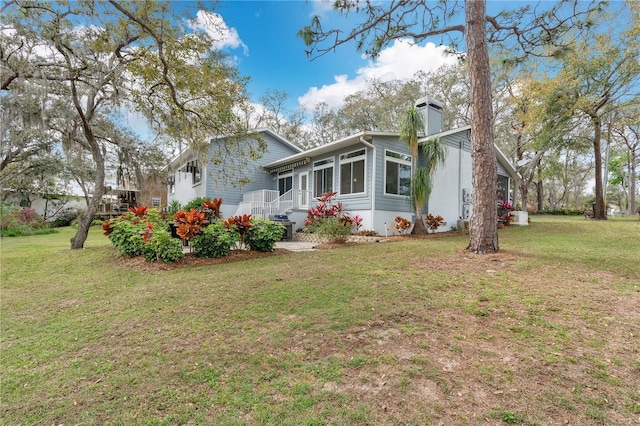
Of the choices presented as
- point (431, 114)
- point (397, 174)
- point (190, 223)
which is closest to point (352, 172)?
point (397, 174)

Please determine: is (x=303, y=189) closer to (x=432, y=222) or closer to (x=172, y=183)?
(x=432, y=222)

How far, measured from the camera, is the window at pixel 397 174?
11086 millimetres

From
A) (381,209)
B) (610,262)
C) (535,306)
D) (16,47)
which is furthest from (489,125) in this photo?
(16,47)

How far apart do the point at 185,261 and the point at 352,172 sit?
23.3 feet

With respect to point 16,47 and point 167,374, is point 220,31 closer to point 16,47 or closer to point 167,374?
point 16,47

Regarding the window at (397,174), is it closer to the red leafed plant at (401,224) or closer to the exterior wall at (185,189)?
the red leafed plant at (401,224)

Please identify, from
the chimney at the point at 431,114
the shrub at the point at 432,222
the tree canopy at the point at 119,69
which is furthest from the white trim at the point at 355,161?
the tree canopy at the point at 119,69

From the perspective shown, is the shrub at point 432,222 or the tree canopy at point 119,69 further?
the shrub at point 432,222

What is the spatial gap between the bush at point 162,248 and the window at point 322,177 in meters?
7.34

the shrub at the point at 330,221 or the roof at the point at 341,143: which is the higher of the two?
the roof at the point at 341,143

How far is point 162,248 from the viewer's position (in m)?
6.13

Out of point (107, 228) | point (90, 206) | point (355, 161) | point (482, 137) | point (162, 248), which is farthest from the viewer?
point (355, 161)

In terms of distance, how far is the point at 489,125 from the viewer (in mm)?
5723

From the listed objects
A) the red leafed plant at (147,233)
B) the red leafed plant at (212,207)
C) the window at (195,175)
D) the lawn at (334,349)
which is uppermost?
the window at (195,175)
